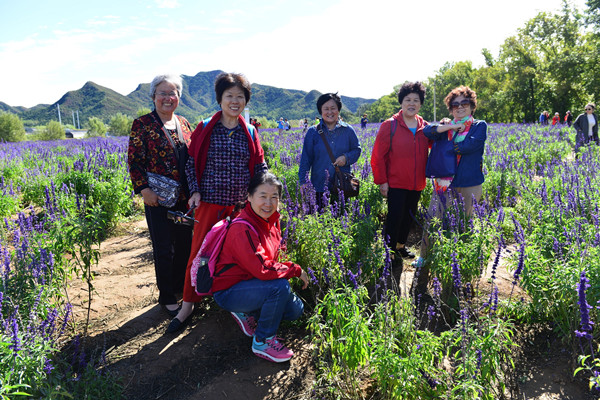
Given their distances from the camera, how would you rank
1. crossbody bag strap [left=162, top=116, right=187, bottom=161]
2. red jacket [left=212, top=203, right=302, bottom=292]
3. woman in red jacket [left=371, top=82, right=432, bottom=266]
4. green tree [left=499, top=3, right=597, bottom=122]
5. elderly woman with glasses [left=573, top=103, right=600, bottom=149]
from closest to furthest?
red jacket [left=212, top=203, right=302, bottom=292] < crossbody bag strap [left=162, top=116, right=187, bottom=161] < woman in red jacket [left=371, top=82, right=432, bottom=266] < elderly woman with glasses [left=573, top=103, right=600, bottom=149] < green tree [left=499, top=3, right=597, bottom=122]

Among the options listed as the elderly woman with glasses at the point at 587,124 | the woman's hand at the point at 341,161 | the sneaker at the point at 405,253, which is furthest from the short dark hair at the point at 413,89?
the elderly woman with glasses at the point at 587,124

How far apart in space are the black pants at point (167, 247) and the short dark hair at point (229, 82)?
1152mm

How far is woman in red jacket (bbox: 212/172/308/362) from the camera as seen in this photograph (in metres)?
2.62

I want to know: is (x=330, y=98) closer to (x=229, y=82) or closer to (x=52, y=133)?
(x=229, y=82)

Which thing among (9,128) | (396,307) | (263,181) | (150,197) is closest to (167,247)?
(150,197)

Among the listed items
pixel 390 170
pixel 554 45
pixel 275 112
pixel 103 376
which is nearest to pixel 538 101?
pixel 554 45

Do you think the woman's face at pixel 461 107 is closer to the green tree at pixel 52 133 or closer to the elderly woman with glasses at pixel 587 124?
the elderly woman with glasses at pixel 587 124

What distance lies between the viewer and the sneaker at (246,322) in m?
2.97

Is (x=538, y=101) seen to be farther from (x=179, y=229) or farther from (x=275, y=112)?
(x=275, y=112)

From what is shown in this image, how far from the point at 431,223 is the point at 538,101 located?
44.4 meters

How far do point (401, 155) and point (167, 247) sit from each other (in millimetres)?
2622

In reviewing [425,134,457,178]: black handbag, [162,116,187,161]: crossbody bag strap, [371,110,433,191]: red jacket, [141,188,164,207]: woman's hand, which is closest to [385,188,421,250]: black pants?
[371,110,433,191]: red jacket

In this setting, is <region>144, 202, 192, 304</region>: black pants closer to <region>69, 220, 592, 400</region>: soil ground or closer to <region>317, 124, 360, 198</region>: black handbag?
<region>69, 220, 592, 400</region>: soil ground

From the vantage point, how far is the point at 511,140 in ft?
37.2
